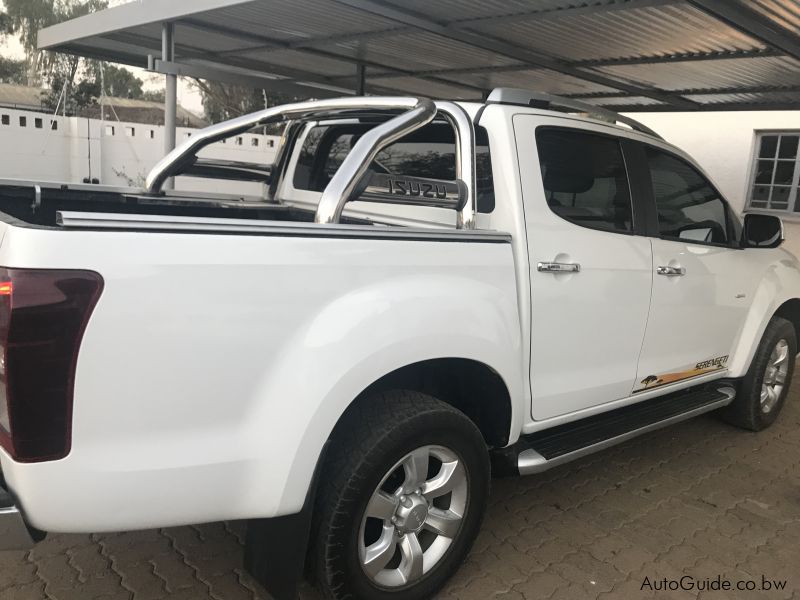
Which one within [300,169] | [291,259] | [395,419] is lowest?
[395,419]

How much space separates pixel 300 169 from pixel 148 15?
3.32 metres

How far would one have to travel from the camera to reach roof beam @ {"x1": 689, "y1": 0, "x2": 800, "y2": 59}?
421 cm

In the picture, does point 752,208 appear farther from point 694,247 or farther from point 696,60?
point 694,247

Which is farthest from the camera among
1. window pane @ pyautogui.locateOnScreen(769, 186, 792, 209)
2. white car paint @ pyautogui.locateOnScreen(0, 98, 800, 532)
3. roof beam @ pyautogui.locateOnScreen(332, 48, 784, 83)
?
window pane @ pyautogui.locateOnScreen(769, 186, 792, 209)

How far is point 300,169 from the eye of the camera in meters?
4.09

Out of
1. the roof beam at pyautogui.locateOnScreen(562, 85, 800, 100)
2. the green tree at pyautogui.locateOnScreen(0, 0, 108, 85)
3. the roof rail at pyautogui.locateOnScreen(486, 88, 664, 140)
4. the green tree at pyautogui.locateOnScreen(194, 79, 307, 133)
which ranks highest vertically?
the green tree at pyautogui.locateOnScreen(0, 0, 108, 85)

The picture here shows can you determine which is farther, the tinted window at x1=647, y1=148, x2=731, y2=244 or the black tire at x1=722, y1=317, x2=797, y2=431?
the black tire at x1=722, y1=317, x2=797, y2=431

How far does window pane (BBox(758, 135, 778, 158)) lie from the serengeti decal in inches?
255

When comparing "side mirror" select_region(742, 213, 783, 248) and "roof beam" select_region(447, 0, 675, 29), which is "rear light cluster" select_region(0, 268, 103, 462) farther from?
"roof beam" select_region(447, 0, 675, 29)

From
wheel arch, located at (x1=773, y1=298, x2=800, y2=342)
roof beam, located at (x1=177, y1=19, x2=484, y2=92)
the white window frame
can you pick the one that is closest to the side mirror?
wheel arch, located at (x1=773, y1=298, x2=800, y2=342)

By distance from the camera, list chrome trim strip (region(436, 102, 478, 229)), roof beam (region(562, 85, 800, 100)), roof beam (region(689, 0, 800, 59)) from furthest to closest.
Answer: roof beam (region(562, 85, 800, 100)) → roof beam (region(689, 0, 800, 59)) → chrome trim strip (region(436, 102, 478, 229))

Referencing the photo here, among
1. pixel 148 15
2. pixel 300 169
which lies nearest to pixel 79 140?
pixel 148 15

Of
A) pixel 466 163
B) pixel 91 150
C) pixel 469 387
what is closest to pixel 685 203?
pixel 466 163

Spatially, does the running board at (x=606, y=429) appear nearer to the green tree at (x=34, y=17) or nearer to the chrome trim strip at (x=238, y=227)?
the chrome trim strip at (x=238, y=227)
